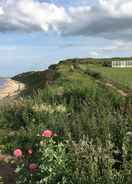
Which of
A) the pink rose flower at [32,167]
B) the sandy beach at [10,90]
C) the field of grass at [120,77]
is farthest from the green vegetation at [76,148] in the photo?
the sandy beach at [10,90]

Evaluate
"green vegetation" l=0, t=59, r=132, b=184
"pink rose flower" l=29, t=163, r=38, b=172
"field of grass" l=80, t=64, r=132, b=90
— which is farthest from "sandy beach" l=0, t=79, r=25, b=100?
"pink rose flower" l=29, t=163, r=38, b=172

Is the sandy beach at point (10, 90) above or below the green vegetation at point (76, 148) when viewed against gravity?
below

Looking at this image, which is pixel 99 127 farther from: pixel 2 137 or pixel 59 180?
pixel 2 137

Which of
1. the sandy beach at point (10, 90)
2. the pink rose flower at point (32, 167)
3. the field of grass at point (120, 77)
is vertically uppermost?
the pink rose flower at point (32, 167)

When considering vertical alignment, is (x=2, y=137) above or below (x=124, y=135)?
below

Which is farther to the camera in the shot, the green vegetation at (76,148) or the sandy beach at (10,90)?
the sandy beach at (10,90)

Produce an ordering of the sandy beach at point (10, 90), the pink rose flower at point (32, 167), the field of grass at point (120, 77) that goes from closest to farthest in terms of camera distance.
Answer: the pink rose flower at point (32, 167)
the field of grass at point (120, 77)
the sandy beach at point (10, 90)

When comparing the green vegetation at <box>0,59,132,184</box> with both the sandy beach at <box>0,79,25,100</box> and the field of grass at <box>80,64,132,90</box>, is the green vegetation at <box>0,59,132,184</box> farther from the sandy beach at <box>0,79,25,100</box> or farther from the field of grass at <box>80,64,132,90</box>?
the sandy beach at <box>0,79,25,100</box>

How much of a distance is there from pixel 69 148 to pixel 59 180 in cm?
61

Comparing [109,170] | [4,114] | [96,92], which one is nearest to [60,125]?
[109,170]

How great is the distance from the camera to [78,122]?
392 inches

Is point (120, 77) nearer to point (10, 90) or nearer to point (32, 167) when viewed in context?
point (32, 167)

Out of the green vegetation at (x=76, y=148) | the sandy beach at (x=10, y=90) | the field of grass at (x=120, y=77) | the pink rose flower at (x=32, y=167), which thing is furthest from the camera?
the sandy beach at (x=10, y=90)

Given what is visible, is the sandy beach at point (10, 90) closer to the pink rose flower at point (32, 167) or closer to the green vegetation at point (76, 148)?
the green vegetation at point (76, 148)
